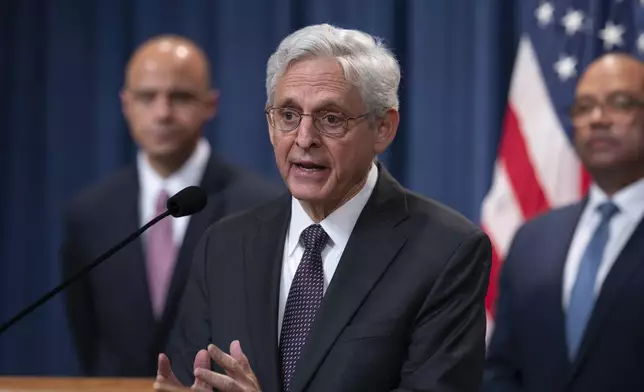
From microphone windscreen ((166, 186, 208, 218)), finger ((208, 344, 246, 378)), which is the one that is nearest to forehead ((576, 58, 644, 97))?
microphone windscreen ((166, 186, 208, 218))

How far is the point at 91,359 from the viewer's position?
368 cm

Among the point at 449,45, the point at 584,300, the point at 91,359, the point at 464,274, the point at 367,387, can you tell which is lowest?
the point at 91,359

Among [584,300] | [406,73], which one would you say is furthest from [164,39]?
[584,300]

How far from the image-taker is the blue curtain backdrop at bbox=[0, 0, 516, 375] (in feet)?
14.1

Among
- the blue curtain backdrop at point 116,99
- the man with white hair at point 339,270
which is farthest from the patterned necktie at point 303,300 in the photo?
the blue curtain backdrop at point 116,99

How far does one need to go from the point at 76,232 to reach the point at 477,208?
1.55 m

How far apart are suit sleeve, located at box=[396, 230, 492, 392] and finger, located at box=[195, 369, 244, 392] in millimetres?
311

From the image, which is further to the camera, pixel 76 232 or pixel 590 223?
pixel 76 232

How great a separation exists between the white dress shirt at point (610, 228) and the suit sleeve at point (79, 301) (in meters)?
1.56

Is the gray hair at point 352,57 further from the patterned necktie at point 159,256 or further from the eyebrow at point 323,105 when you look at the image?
the patterned necktie at point 159,256

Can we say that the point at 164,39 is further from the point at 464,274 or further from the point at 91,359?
the point at 464,274

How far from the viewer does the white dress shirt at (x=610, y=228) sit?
3.32 m

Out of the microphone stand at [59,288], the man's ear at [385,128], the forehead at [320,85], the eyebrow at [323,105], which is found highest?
the forehead at [320,85]

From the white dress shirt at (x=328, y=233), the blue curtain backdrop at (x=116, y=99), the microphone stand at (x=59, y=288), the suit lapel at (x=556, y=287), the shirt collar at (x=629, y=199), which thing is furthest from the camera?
the blue curtain backdrop at (x=116, y=99)
